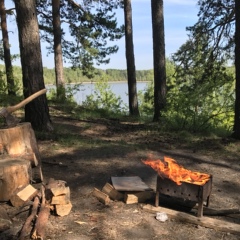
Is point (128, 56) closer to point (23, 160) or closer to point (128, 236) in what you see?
point (23, 160)

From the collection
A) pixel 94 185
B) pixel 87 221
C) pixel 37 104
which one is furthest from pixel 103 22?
pixel 87 221

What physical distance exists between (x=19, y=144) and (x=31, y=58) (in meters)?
3.43

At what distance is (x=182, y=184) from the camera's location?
3895 mm

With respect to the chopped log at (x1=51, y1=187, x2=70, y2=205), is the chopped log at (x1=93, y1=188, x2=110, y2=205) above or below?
below

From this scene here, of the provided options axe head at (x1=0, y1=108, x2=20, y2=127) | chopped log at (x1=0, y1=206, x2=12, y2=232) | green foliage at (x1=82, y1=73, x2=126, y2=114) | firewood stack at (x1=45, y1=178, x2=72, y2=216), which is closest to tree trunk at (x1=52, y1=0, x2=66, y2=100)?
green foliage at (x1=82, y1=73, x2=126, y2=114)

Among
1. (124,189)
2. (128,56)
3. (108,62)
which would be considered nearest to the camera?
(124,189)

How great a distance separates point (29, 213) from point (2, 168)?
68cm

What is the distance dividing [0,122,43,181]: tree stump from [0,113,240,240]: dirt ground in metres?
0.53

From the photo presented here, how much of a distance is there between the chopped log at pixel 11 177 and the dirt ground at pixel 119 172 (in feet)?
0.54

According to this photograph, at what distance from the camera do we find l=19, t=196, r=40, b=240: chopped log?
3.15 m

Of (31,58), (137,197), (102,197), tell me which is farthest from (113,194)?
(31,58)

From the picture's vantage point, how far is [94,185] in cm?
496

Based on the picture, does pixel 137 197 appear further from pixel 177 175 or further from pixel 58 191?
pixel 58 191

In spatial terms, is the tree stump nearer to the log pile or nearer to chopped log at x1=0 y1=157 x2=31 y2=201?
chopped log at x1=0 y1=157 x2=31 y2=201
